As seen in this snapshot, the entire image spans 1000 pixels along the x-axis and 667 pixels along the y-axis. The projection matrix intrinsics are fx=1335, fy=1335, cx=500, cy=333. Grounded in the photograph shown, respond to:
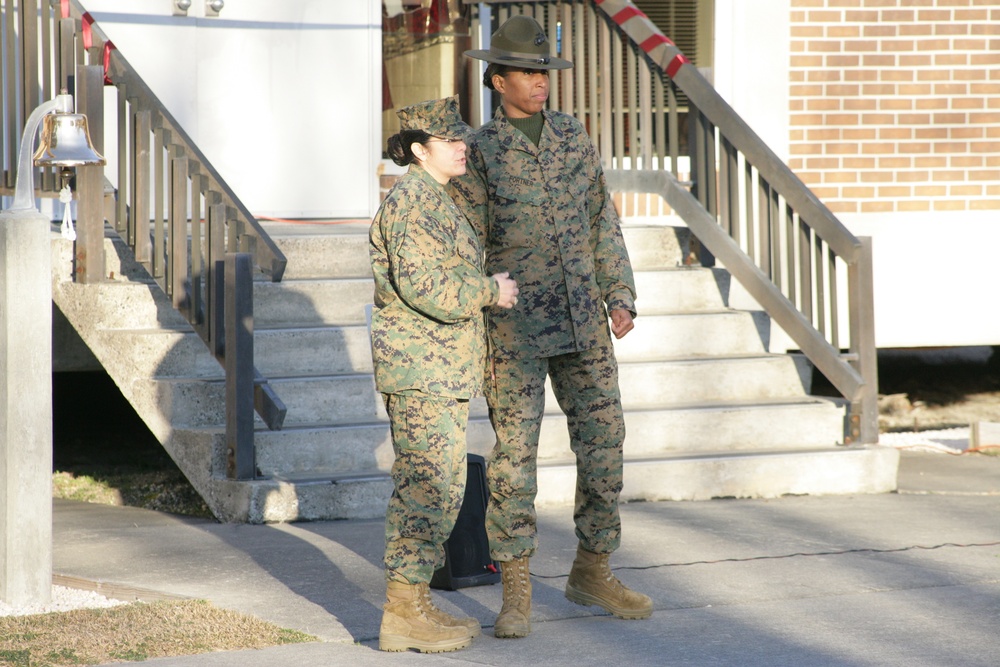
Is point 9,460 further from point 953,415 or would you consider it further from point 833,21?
point 953,415

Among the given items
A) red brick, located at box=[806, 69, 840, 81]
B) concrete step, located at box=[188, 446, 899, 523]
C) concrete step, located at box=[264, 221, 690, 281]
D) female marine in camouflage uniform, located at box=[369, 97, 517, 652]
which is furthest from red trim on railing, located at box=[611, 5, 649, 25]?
female marine in camouflage uniform, located at box=[369, 97, 517, 652]

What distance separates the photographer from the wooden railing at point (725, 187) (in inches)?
281

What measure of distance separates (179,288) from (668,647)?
322 cm

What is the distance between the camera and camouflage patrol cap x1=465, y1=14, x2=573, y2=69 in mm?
4551

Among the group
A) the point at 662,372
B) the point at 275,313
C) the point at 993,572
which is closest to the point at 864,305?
the point at 662,372

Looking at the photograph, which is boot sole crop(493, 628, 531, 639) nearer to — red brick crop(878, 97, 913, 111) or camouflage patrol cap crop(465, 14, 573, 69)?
camouflage patrol cap crop(465, 14, 573, 69)

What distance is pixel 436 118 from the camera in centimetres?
426

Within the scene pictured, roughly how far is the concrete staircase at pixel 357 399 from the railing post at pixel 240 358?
0.48ft

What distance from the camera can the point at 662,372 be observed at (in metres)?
7.28

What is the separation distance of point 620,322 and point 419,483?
3.00 ft

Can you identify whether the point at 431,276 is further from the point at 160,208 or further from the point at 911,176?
the point at 911,176

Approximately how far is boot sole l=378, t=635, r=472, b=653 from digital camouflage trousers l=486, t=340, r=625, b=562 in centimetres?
37

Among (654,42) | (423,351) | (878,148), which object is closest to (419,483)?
(423,351)

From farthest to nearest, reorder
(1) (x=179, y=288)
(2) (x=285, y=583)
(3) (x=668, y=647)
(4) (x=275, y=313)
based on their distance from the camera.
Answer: (4) (x=275, y=313)
(1) (x=179, y=288)
(2) (x=285, y=583)
(3) (x=668, y=647)
